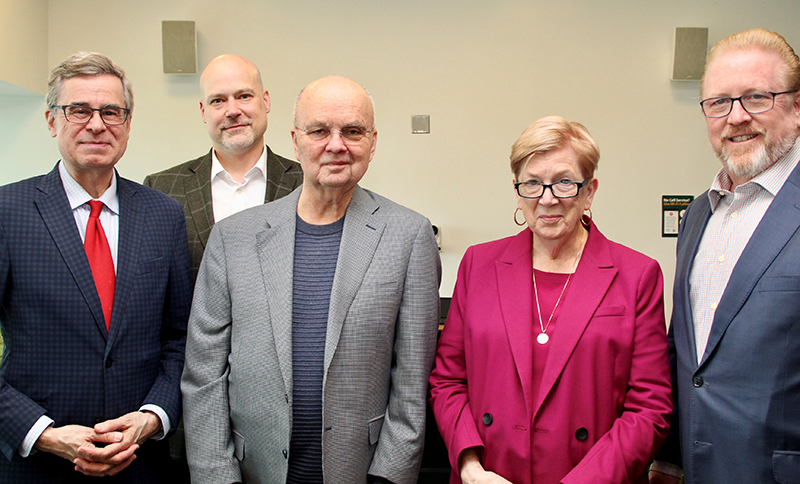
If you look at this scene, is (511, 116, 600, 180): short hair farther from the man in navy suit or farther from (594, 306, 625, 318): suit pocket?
the man in navy suit

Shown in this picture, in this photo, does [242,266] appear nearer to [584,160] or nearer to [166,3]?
[584,160]

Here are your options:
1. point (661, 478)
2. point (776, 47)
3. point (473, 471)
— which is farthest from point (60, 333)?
point (776, 47)

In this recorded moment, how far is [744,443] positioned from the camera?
1.56 metres

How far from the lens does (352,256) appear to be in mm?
1787

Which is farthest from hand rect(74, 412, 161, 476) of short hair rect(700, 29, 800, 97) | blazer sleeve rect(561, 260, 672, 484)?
short hair rect(700, 29, 800, 97)

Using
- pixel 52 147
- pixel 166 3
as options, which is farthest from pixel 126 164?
pixel 166 3

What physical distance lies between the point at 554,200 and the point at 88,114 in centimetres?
143

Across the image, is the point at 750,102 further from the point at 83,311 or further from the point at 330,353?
the point at 83,311

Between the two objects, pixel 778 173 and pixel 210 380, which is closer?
pixel 778 173

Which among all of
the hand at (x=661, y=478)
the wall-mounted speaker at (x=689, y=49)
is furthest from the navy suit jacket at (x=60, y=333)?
the wall-mounted speaker at (x=689, y=49)

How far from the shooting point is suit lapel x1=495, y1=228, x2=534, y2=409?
1669 millimetres

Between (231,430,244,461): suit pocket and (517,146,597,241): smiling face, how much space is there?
42.9 inches

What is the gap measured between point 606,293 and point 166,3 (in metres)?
3.92

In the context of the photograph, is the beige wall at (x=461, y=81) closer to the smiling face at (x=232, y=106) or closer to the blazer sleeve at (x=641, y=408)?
the smiling face at (x=232, y=106)
